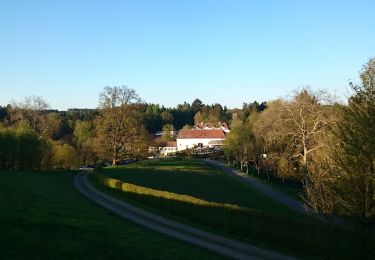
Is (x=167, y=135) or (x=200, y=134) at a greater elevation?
(x=200, y=134)

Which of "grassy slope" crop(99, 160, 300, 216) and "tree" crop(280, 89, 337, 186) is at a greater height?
"tree" crop(280, 89, 337, 186)

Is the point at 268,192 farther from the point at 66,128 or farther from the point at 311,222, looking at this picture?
the point at 66,128

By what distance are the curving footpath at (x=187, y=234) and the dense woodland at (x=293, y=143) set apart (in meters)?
4.72

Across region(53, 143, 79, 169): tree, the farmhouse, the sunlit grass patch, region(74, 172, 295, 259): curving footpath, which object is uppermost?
the farmhouse

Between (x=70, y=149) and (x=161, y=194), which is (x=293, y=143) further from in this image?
(x=70, y=149)

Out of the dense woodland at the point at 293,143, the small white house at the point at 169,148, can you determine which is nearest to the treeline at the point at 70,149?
the dense woodland at the point at 293,143

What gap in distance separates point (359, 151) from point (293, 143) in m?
39.0

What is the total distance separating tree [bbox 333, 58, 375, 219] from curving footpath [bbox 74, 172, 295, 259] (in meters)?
4.00

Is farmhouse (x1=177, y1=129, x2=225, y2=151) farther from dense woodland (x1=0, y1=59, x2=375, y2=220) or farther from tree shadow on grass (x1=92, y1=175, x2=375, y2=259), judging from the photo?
tree shadow on grass (x1=92, y1=175, x2=375, y2=259)

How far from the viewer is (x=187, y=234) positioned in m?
23.5

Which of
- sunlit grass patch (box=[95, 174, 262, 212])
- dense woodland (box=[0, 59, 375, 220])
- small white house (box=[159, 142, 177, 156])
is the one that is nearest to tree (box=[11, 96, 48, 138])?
dense woodland (box=[0, 59, 375, 220])

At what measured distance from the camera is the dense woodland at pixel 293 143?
59.5 ft

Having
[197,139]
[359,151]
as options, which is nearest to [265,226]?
[359,151]

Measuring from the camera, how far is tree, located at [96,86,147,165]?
70.5 metres
